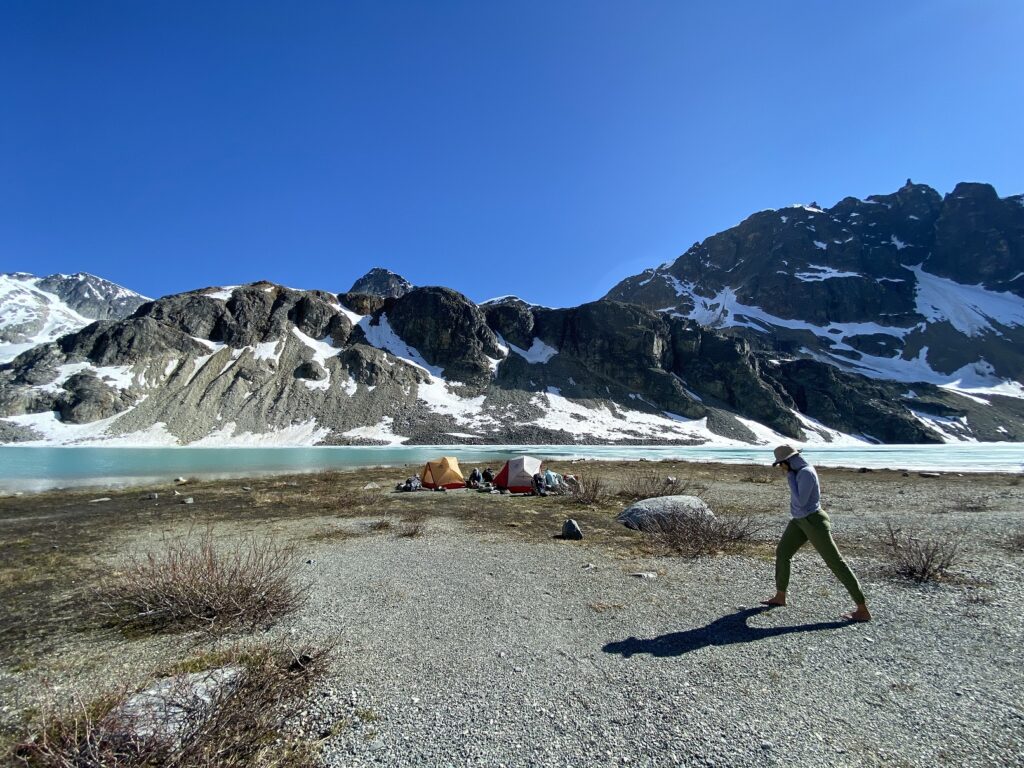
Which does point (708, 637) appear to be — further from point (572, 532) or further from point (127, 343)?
point (127, 343)

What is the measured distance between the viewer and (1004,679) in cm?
483

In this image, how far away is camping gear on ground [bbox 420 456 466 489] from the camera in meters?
26.7

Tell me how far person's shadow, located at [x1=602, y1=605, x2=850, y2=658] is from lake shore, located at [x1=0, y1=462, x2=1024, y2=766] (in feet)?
0.11

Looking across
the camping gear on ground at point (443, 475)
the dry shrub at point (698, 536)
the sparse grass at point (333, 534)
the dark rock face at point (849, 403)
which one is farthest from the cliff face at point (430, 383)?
the dry shrub at point (698, 536)

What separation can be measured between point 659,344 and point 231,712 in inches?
5110

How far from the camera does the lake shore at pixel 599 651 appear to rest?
388 centimetres

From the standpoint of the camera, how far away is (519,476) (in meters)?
24.7

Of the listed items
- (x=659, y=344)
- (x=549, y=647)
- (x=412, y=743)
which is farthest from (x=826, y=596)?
(x=659, y=344)

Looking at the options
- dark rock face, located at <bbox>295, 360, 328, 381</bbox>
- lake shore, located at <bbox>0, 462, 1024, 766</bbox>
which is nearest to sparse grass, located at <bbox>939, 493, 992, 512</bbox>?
lake shore, located at <bbox>0, 462, 1024, 766</bbox>

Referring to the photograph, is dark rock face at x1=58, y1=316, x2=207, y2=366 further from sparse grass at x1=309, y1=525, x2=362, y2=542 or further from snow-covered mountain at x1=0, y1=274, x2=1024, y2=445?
sparse grass at x1=309, y1=525, x2=362, y2=542

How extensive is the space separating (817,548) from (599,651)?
366cm

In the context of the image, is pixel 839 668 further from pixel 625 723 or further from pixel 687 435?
pixel 687 435

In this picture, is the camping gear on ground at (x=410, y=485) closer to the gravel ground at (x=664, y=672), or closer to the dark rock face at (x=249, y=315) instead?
the gravel ground at (x=664, y=672)

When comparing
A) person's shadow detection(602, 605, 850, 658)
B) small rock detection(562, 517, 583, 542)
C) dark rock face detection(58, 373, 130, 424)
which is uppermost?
dark rock face detection(58, 373, 130, 424)
